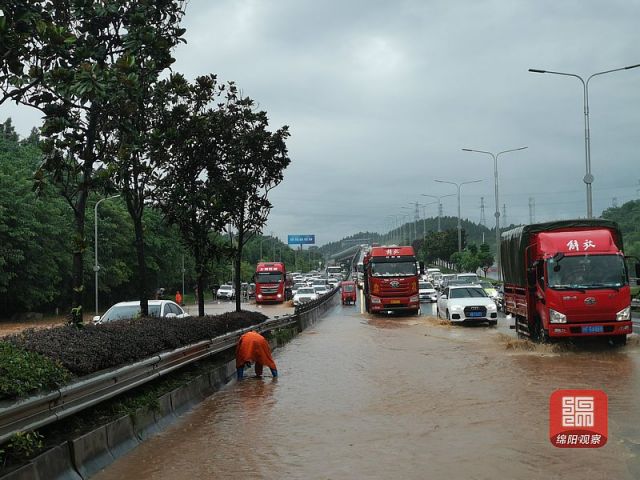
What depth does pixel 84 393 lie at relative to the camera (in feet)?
24.8

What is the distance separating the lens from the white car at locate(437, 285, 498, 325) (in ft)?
90.2

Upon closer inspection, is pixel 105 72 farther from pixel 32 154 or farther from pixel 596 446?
pixel 32 154

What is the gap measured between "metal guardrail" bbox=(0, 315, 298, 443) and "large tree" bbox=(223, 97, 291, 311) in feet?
24.5

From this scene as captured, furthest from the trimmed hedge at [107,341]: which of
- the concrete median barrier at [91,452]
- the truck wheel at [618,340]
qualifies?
the truck wheel at [618,340]

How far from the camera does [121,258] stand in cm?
5703

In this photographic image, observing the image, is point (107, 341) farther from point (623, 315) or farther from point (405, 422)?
point (623, 315)

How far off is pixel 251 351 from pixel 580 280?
26.6 ft

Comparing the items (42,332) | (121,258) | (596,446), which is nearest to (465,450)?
(596,446)

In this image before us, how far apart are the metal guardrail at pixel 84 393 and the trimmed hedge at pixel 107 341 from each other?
0.20 m

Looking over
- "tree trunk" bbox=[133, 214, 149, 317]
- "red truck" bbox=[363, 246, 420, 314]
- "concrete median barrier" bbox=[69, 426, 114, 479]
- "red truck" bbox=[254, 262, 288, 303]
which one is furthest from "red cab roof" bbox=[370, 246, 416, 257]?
"concrete median barrier" bbox=[69, 426, 114, 479]

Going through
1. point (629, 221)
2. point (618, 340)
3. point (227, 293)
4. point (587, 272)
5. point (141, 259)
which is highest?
point (629, 221)

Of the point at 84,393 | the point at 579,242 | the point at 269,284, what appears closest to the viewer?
the point at 84,393

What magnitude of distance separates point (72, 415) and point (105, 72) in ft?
11.9

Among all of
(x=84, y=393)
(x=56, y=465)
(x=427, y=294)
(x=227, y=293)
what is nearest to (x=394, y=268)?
(x=427, y=294)
